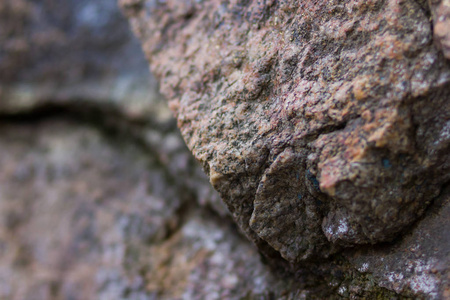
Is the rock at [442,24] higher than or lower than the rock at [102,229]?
higher

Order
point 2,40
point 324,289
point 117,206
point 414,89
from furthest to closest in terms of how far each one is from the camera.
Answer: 1. point 2,40
2. point 117,206
3. point 324,289
4. point 414,89

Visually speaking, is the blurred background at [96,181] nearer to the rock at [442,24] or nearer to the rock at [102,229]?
the rock at [102,229]

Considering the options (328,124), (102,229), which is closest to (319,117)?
(328,124)

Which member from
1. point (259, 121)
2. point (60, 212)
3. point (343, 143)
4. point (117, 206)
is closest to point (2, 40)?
point (60, 212)

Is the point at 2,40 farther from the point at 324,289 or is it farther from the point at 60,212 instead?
the point at 324,289

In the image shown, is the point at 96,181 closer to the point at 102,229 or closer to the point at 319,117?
the point at 102,229

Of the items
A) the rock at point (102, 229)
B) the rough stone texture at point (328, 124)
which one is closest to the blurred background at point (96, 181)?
the rock at point (102, 229)

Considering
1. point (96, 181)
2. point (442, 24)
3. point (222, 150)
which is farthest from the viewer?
point (96, 181)
